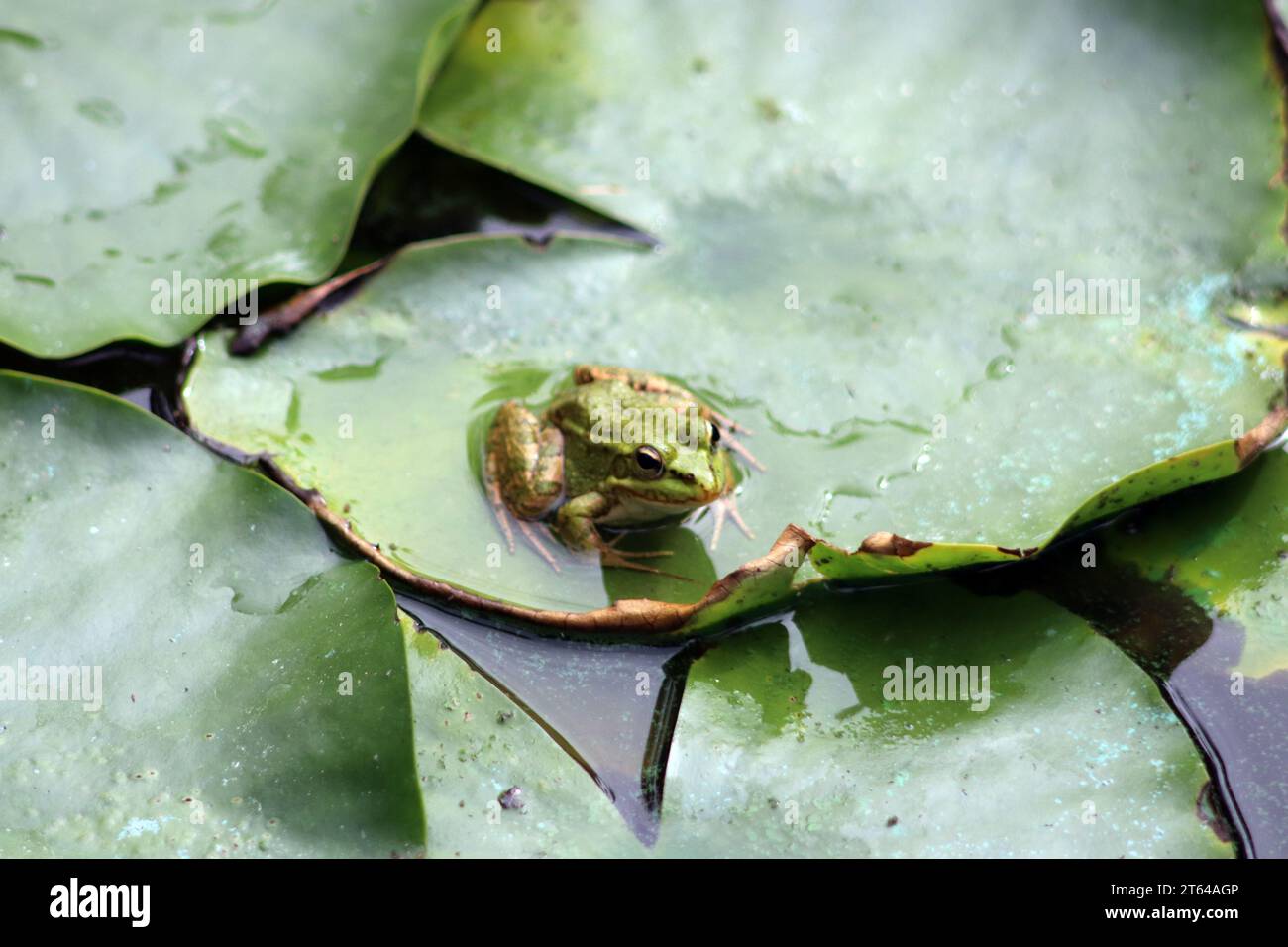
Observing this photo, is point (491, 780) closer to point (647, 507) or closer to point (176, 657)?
point (176, 657)

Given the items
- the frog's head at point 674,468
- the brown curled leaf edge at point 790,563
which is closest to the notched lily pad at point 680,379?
the brown curled leaf edge at point 790,563

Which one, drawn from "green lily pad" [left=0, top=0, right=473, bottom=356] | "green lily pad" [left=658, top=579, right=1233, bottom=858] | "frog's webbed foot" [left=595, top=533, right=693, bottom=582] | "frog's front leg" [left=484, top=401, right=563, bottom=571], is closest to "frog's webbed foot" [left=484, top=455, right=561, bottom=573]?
"frog's front leg" [left=484, top=401, right=563, bottom=571]

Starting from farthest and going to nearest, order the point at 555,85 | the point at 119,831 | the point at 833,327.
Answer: the point at 555,85
the point at 833,327
the point at 119,831

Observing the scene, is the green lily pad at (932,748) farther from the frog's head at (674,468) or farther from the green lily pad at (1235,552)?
the frog's head at (674,468)

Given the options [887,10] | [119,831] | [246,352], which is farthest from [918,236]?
[119,831]

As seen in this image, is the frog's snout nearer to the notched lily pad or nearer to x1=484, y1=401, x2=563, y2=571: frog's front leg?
the notched lily pad

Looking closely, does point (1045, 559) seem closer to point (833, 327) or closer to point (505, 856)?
point (833, 327)
